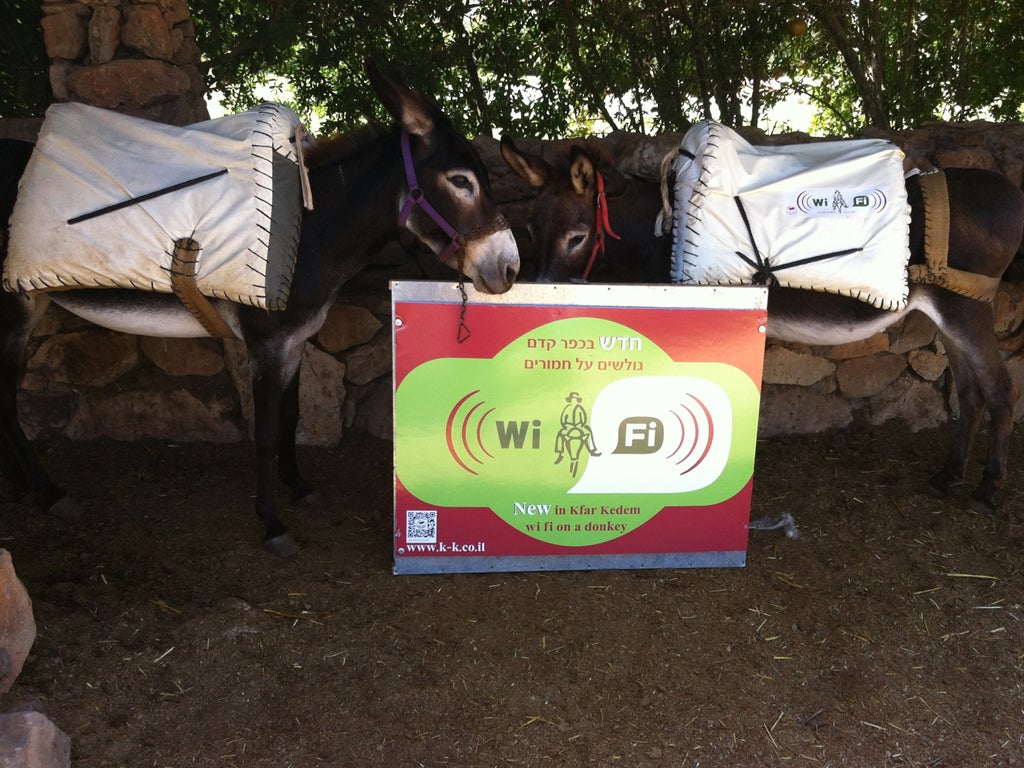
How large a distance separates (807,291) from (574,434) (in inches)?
48.1

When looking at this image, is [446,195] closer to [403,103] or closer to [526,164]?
[403,103]

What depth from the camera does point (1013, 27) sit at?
5.56m

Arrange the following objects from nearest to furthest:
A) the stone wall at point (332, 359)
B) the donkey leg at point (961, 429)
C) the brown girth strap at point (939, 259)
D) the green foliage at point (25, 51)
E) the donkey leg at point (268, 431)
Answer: the donkey leg at point (268, 431) < the brown girth strap at point (939, 259) < the donkey leg at point (961, 429) < the stone wall at point (332, 359) < the green foliage at point (25, 51)

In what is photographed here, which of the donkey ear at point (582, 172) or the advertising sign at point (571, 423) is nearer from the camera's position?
the advertising sign at point (571, 423)

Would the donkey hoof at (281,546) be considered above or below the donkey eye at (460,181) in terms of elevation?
below

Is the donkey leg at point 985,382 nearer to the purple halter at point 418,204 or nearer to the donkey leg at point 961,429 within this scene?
the donkey leg at point 961,429

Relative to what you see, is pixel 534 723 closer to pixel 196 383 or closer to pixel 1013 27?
pixel 196 383

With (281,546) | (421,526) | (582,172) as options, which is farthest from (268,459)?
(582,172)

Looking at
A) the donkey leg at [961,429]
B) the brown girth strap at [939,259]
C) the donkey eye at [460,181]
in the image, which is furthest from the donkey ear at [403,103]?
the donkey leg at [961,429]

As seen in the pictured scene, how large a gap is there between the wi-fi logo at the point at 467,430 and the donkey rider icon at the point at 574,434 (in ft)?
0.81

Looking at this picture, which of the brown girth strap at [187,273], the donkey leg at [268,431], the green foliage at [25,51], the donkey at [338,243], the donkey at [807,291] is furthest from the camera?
the green foliage at [25,51]

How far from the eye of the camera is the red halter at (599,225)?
3.29 m

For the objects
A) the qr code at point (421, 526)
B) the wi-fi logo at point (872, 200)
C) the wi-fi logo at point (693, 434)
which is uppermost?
the wi-fi logo at point (872, 200)

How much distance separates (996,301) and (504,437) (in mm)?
2866
